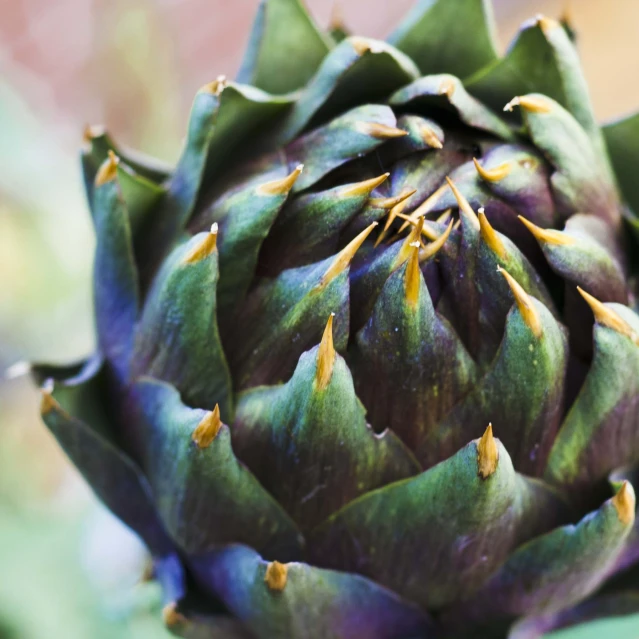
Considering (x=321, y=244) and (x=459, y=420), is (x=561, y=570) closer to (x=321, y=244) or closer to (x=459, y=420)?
(x=459, y=420)

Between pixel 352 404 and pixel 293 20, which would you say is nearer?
pixel 352 404

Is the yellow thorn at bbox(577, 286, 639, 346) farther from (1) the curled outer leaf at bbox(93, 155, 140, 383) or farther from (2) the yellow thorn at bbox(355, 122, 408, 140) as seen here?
(1) the curled outer leaf at bbox(93, 155, 140, 383)

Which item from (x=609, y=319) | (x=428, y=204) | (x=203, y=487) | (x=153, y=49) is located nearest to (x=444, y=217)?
(x=428, y=204)

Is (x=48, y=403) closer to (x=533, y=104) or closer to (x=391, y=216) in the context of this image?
(x=391, y=216)

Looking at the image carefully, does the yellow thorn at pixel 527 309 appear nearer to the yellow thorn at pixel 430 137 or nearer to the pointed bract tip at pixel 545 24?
the yellow thorn at pixel 430 137

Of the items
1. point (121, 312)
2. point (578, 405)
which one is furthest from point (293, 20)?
point (578, 405)

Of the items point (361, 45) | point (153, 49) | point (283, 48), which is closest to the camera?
point (361, 45)

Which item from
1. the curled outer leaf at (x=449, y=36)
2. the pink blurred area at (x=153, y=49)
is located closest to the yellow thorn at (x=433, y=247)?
the curled outer leaf at (x=449, y=36)
